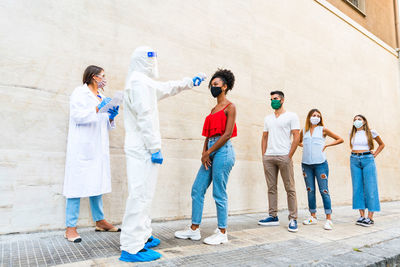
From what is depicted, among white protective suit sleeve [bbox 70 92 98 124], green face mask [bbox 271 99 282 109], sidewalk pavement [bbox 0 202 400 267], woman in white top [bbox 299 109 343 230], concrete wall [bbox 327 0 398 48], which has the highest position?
concrete wall [bbox 327 0 398 48]

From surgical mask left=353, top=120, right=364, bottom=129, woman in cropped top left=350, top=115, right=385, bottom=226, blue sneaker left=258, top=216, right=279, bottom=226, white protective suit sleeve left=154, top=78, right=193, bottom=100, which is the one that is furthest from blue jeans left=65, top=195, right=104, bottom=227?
surgical mask left=353, top=120, right=364, bottom=129

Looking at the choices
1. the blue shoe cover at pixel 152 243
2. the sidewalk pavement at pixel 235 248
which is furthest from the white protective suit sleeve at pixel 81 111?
the blue shoe cover at pixel 152 243

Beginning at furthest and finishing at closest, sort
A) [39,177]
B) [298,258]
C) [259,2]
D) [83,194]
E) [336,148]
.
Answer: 1. [336,148]
2. [259,2]
3. [39,177]
4. [83,194]
5. [298,258]

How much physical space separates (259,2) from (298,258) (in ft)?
16.4

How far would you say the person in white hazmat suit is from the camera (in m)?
2.42

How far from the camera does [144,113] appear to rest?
2510 millimetres

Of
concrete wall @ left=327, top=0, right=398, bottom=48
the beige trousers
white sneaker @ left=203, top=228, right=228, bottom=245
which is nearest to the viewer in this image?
white sneaker @ left=203, top=228, right=228, bottom=245

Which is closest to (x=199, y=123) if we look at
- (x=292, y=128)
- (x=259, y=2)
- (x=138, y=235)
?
(x=292, y=128)

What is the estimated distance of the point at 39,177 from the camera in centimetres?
330

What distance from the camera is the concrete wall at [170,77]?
327 cm

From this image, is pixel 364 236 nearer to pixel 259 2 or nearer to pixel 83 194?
pixel 83 194

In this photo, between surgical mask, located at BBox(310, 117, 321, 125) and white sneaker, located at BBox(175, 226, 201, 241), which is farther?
surgical mask, located at BBox(310, 117, 321, 125)

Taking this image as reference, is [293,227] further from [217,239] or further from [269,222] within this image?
[217,239]

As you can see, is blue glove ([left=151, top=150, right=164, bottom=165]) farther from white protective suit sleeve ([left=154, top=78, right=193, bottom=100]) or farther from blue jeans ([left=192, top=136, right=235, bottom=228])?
blue jeans ([left=192, top=136, right=235, bottom=228])
